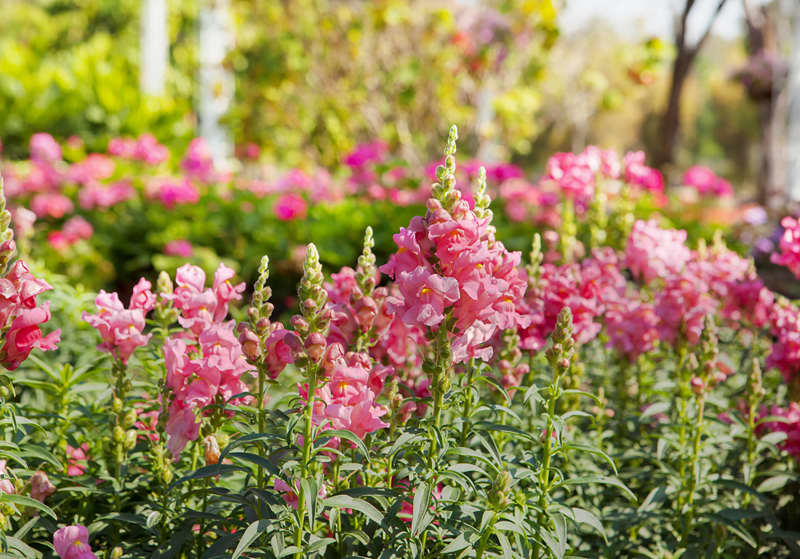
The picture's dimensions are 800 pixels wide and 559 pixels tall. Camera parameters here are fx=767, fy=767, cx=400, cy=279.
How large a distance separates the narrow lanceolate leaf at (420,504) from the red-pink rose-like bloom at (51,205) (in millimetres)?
5649

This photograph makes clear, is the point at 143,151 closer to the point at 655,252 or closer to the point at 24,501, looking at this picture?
the point at 655,252

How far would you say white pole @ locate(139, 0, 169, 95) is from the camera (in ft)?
35.2

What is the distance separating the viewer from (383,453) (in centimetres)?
186

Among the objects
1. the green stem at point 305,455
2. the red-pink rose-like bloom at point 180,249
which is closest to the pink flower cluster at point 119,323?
the green stem at point 305,455

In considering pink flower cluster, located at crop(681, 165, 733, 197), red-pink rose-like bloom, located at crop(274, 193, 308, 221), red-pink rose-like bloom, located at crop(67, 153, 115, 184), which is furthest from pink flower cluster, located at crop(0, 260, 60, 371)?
pink flower cluster, located at crop(681, 165, 733, 197)

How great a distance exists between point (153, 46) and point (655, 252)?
9.61 m

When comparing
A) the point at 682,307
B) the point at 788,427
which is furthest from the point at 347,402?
the point at 788,427

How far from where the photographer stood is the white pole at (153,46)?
10.7m

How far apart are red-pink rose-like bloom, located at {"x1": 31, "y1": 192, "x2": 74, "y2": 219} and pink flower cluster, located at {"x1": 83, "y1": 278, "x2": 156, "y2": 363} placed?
16.0ft

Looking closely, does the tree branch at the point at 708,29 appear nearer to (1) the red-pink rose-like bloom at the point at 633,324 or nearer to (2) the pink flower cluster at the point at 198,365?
(1) the red-pink rose-like bloom at the point at 633,324

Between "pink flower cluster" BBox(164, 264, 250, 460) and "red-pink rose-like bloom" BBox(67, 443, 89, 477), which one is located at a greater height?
"pink flower cluster" BBox(164, 264, 250, 460)

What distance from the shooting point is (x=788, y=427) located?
255cm

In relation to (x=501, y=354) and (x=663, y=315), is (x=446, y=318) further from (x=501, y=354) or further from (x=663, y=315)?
(x=663, y=315)

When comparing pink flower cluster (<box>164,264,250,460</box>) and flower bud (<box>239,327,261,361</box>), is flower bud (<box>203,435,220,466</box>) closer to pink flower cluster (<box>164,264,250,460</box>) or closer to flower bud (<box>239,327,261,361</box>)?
pink flower cluster (<box>164,264,250,460</box>)
